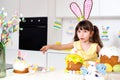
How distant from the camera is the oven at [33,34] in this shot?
3669mm

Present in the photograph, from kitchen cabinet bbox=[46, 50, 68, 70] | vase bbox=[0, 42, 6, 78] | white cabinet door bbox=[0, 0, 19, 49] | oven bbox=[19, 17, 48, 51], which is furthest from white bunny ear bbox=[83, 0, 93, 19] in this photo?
white cabinet door bbox=[0, 0, 19, 49]

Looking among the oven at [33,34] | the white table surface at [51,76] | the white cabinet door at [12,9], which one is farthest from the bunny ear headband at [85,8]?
the white cabinet door at [12,9]

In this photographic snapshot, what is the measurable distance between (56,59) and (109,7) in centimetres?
108

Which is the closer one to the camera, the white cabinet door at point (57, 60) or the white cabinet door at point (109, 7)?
the white cabinet door at point (109, 7)

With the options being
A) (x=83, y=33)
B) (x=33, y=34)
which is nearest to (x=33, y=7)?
(x=33, y=34)

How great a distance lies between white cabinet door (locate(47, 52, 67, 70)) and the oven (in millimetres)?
342

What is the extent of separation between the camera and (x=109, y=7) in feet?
A: 9.93

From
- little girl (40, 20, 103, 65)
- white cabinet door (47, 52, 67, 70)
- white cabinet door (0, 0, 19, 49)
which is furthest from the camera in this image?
white cabinet door (0, 0, 19, 49)

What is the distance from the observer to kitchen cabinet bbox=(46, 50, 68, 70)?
3277mm

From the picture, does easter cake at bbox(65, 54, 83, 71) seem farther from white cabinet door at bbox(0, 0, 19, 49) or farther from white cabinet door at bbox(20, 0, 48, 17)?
white cabinet door at bbox(0, 0, 19, 49)

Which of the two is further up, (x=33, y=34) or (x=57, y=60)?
(x=33, y=34)

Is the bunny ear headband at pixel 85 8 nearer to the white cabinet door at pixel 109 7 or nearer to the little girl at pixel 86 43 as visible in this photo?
the little girl at pixel 86 43

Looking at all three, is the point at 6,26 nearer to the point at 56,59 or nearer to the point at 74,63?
the point at 74,63

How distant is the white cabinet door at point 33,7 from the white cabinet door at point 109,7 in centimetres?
99
